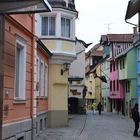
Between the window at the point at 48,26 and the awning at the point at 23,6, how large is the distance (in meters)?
15.3

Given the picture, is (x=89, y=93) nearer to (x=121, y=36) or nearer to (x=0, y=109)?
(x=121, y=36)

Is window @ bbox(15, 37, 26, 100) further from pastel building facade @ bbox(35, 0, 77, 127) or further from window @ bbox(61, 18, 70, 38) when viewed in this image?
window @ bbox(61, 18, 70, 38)

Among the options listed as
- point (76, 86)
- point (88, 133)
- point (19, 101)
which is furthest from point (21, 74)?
point (76, 86)

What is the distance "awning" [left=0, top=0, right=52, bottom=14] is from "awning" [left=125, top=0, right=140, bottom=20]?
560 centimetres

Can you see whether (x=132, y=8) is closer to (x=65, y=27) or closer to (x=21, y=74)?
(x=21, y=74)

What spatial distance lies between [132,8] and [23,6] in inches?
282

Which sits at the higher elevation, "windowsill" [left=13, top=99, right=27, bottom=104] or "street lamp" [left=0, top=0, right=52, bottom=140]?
"street lamp" [left=0, top=0, right=52, bottom=140]

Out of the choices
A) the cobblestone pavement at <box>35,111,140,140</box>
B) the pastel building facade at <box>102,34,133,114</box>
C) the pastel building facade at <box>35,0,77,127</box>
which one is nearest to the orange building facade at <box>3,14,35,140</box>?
the cobblestone pavement at <box>35,111,140,140</box>

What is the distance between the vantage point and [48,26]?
90.5 ft

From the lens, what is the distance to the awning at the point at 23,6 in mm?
11312

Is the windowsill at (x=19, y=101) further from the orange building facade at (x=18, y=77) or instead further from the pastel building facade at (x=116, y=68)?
the pastel building facade at (x=116, y=68)

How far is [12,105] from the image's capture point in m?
13.4

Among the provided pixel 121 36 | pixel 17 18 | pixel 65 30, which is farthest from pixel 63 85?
pixel 121 36

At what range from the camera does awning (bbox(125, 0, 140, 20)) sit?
663 inches
